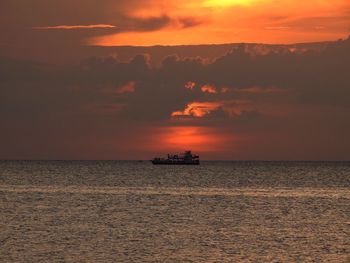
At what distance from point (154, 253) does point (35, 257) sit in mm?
8393

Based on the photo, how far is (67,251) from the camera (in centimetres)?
5203

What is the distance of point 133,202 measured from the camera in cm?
10194

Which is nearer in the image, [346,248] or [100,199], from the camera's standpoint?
[346,248]

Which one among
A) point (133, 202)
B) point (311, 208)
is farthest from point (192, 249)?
point (133, 202)

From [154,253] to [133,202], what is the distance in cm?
5074

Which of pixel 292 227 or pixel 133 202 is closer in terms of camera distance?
pixel 292 227

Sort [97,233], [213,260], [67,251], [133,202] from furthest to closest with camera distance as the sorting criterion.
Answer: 1. [133,202]
2. [97,233]
3. [67,251]
4. [213,260]

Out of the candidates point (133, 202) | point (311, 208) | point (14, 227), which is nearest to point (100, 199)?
point (133, 202)

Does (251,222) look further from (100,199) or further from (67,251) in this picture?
(100,199)

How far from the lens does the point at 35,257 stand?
4941cm

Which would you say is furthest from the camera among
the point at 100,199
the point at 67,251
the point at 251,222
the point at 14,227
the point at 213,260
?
the point at 100,199

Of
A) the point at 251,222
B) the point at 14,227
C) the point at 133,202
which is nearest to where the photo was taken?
the point at 14,227

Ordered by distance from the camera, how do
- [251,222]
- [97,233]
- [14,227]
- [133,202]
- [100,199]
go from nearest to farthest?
1. [97,233]
2. [14,227]
3. [251,222]
4. [133,202]
5. [100,199]

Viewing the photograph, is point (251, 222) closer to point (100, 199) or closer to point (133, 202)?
point (133, 202)
